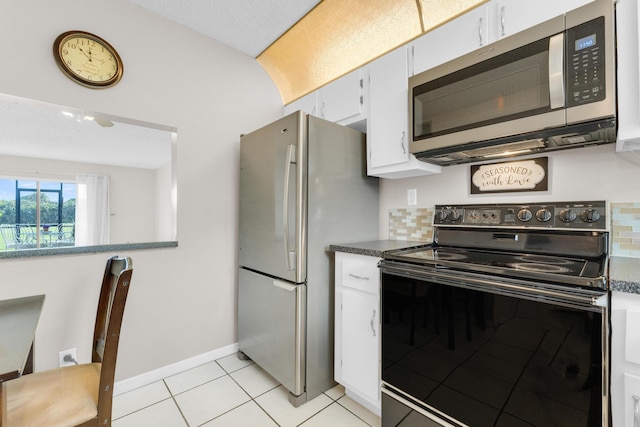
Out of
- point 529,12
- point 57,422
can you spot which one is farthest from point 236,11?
point 57,422

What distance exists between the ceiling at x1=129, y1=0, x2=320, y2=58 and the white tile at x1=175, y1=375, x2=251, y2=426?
2537mm

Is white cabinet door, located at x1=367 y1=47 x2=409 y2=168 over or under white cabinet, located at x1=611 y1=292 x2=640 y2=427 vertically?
over

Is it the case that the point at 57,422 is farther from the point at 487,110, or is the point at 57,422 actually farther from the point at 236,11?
the point at 236,11

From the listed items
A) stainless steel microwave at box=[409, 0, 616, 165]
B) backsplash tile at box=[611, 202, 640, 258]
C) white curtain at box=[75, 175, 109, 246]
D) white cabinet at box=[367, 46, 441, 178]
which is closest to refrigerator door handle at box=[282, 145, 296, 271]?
white cabinet at box=[367, 46, 441, 178]

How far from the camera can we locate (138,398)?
1741mm

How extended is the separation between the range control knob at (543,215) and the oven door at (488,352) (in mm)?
604

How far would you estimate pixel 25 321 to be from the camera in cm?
97

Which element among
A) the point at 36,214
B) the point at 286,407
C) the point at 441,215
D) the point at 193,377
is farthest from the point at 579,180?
the point at 36,214

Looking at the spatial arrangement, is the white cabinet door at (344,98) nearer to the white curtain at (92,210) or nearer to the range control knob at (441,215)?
the range control knob at (441,215)

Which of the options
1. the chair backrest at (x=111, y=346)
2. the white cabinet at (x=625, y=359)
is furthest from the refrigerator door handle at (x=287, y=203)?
the white cabinet at (x=625, y=359)

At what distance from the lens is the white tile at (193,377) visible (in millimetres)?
1858

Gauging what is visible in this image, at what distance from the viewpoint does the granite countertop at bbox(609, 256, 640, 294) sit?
823 millimetres

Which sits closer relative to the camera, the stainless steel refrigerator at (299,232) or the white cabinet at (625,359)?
the white cabinet at (625,359)

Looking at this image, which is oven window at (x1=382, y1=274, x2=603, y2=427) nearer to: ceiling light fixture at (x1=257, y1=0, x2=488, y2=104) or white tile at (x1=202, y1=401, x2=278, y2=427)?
white tile at (x1=202, y1=401, x2=278, y2=427)
